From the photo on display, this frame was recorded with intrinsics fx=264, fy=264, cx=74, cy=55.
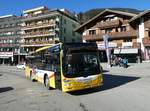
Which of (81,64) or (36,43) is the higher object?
(36,43)

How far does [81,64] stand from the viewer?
13.4 metres

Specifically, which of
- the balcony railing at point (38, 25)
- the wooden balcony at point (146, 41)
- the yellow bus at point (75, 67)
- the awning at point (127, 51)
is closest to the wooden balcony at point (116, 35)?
the wooden balcony at point (146, 41)

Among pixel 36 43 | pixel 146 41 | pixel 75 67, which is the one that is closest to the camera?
pixel 75 67

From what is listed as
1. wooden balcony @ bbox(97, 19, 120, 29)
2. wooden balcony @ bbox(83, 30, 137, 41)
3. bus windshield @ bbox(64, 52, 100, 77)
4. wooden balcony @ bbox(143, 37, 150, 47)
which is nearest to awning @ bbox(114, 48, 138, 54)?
wooden balcony @ bbox(143, 37, 150, 47)

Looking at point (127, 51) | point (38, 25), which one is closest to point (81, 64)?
point (127, 51)

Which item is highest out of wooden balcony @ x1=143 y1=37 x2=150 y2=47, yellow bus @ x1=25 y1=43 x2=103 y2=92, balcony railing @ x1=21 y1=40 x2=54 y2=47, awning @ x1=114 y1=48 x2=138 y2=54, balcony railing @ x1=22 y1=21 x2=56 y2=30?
balcony railing @ x1=22 y1=21 x2=56 y2=30

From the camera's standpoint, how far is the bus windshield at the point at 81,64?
1323 centimetres

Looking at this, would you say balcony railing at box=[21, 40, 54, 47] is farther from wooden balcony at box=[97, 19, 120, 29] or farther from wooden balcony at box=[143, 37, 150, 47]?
wooden balcony at box=[143, 37, 150, 47]

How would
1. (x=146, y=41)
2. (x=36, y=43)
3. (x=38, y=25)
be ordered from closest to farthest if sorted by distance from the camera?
(x=146, y=41) → (x=36, y=43) → (x=38, y=25)

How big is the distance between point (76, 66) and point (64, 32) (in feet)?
185

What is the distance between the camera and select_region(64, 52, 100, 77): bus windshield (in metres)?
13.2

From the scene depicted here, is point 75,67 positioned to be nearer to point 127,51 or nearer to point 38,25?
point 127,51

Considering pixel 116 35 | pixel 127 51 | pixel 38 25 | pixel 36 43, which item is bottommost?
pixel 127 51

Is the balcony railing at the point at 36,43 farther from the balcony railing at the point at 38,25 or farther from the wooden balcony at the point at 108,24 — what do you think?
the wooden balcony at the point at 108,24
